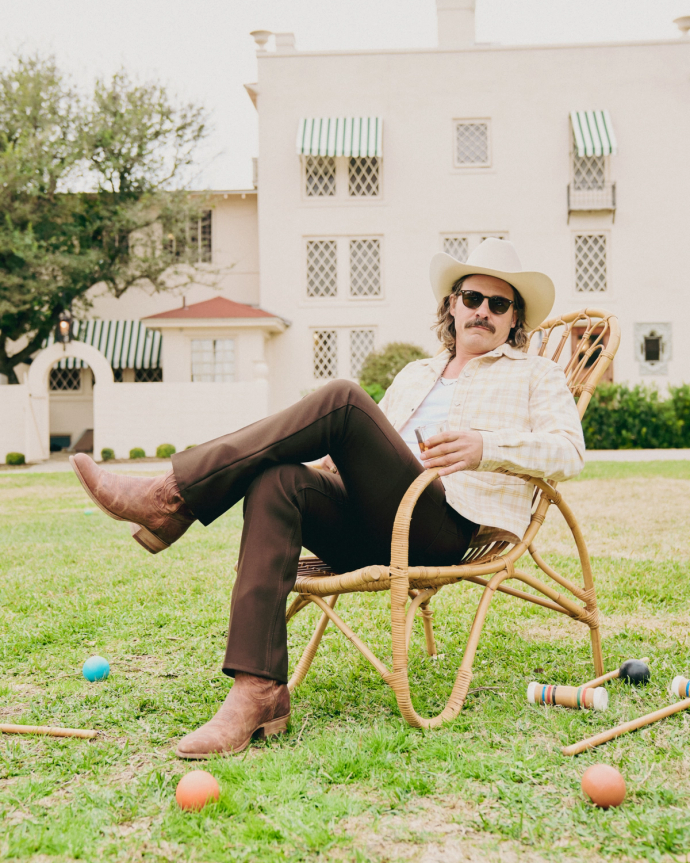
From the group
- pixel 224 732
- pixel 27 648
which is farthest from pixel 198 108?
pixel 224 732

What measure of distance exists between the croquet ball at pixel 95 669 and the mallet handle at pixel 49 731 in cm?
50

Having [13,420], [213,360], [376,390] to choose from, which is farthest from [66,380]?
[376,390]

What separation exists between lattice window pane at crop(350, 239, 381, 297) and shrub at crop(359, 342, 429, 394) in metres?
2.16

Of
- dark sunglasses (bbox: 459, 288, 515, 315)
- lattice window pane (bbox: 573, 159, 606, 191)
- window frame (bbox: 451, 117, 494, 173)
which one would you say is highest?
window frame (bbox: 451, 117, 494, 173)

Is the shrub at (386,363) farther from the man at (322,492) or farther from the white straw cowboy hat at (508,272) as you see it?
the man at (322,492)

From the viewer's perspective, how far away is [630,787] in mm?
1854

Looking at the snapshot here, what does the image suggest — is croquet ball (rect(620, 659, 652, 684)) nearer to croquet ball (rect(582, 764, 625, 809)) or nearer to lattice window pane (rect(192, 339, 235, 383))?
croquet ball (rect(582, 764, 625, 809))

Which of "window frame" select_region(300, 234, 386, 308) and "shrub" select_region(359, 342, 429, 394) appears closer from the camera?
"shrub" select_region(359, 342, 429, 394)

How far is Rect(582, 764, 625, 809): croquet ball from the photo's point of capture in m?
1.77

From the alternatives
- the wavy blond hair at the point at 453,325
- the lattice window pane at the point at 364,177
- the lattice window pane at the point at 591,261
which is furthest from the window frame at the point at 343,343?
the wavy blond hair at the point at 453,325

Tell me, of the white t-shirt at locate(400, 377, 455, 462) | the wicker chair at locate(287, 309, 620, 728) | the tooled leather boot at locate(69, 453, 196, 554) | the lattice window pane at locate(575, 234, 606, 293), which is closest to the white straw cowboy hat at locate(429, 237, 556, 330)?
the wicker chair at locate(287, 309, 620, 728)

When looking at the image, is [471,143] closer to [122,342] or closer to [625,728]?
[122,342]

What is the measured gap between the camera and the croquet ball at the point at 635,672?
102 inches

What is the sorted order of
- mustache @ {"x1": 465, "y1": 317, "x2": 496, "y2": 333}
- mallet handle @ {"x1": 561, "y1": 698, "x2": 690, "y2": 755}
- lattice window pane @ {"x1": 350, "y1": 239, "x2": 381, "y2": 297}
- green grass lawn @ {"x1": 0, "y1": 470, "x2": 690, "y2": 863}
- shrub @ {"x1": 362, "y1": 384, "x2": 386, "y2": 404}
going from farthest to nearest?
lattice window pane @ {"x1": 350, "y1": 239, "x2": 381, "y2": 297} < shrub @ {"x1": 362, "y1": 384, "x2": 386, "y2": 404} < mustache @ {"x1": 465, "y1": 317, "x2": 496, "y2": 333} < mallet handle @ {"x1": 561, "y1": 698, "x2": 690, "y2": 755} < green grass lawn @ {"x1": 0, "y1": 470, "x2": 690, "y2": 863}
